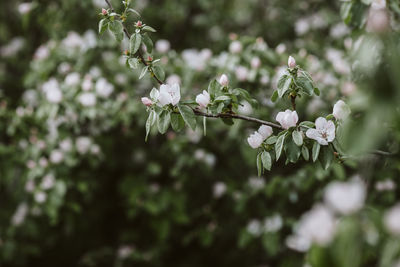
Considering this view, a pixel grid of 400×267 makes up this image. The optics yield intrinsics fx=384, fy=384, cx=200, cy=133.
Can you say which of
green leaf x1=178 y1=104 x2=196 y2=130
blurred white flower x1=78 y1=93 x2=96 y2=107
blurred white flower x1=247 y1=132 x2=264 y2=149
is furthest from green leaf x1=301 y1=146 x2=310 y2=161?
blurred white flower x1=78 y1=93 x2=96 y2=107

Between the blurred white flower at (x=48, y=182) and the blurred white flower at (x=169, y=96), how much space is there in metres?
1.80

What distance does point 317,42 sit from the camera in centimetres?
400

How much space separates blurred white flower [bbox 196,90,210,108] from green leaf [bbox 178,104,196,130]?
80 mm

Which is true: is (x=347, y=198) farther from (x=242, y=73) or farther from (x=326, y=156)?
(x=242, y=73)

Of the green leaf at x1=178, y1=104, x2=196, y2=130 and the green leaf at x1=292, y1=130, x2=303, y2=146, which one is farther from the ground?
the green leaf at x1=178, y1=104, x2=196, y2=130

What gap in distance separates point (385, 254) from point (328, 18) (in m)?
3.50

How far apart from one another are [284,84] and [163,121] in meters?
0.48

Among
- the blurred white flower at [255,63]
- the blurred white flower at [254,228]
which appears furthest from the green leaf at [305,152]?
the blurred white flower at [254,228]

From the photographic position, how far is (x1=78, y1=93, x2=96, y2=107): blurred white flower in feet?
8.61

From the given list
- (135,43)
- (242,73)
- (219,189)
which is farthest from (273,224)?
(135,43)

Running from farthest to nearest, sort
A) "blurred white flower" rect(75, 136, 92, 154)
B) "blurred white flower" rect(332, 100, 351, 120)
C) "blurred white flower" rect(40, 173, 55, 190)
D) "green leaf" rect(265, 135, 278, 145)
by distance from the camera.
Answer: "blurred white flower" rect(75, 136, 92, 154) → "blurred white flower" rect(40, 173, 55, 190) → "green leaf" rect(265, 135, 278, 145) → "blurred white flower" rect(332, 100, 351, 120)

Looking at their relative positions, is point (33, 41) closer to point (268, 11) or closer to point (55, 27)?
point (55, 27)

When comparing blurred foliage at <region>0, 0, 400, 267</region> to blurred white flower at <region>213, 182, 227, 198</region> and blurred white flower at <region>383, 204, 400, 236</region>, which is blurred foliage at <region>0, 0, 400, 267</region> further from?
blurred white flower at <region>383, 204, 400, 236</region>

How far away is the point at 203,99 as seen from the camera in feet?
4.72
